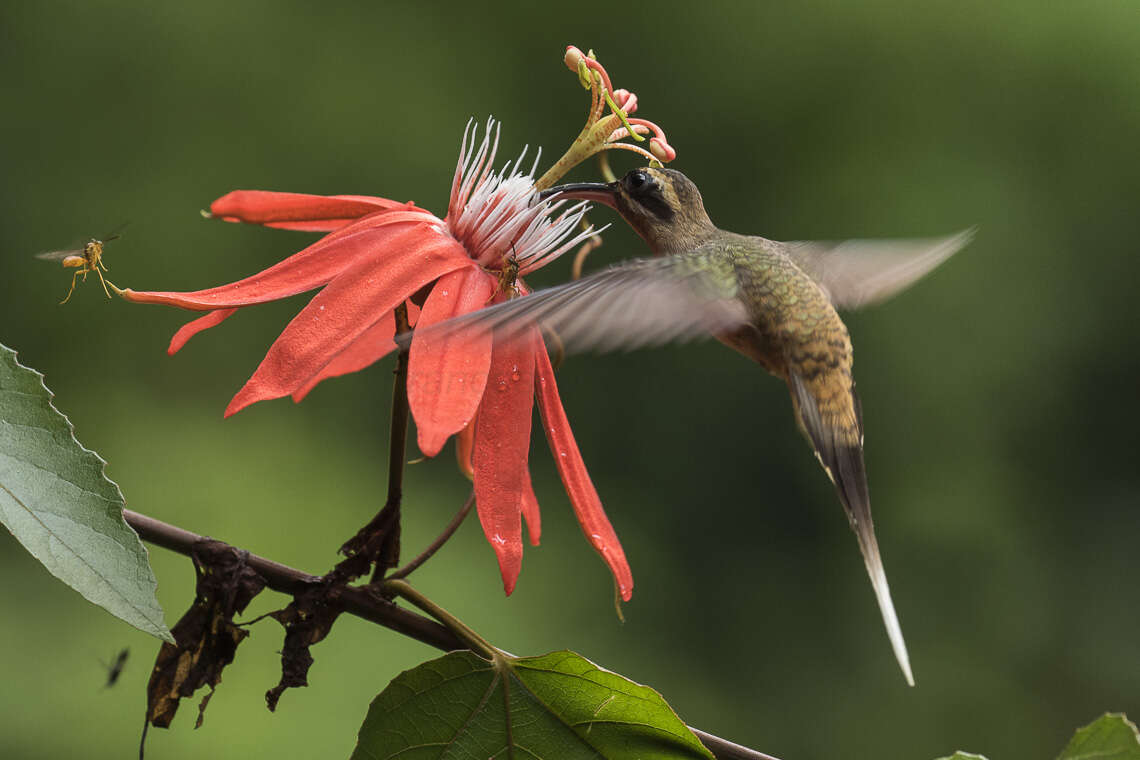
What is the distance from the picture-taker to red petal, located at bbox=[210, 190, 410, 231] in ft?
2.37

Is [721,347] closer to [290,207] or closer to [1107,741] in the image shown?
[290,207]

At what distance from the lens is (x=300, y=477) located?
7.82ft

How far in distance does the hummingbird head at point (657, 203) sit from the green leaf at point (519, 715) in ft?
1.10

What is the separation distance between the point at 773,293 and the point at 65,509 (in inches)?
21.4

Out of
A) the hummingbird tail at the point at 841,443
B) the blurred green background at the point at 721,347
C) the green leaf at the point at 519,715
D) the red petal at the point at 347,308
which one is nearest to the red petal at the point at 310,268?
the red petal at the point at 347,308

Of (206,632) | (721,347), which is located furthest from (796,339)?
(721,347)

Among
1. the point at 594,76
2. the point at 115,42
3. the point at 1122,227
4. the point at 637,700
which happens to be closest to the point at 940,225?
the point at 1122,227

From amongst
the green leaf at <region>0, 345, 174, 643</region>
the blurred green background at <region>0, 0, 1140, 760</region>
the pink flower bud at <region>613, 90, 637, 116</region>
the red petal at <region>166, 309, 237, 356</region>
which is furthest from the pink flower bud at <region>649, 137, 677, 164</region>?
the blurred green background at <region>0, 0, 1140, 760</region>

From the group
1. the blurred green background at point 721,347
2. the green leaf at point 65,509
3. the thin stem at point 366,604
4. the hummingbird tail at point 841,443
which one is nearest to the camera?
the green leaf at point 65,509

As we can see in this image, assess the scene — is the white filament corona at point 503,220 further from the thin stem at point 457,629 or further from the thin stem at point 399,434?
the thin stem at point 457,629

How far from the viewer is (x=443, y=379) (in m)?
0.60

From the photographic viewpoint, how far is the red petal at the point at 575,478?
2.19 feet

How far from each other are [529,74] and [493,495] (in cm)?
239

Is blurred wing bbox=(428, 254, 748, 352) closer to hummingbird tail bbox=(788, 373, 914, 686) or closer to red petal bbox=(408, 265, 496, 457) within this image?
red petal bbox=(408, 265, 496, 457)
